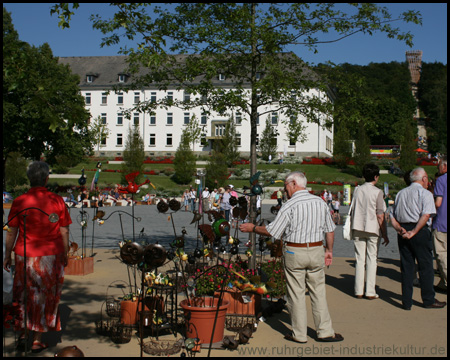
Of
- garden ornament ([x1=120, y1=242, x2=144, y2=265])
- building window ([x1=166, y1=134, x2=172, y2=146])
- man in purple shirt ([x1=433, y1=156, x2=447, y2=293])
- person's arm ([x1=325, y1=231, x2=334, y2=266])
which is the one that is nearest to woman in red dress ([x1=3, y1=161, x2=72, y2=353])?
garden ornament ([x1=120, y1=242, x2=144, y2=265])

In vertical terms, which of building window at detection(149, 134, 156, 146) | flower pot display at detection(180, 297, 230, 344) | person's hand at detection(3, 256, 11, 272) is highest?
building window at detection(149, 134, 156, 146)

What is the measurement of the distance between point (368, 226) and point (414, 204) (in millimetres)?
724

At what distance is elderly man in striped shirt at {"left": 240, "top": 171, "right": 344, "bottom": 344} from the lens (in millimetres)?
5457

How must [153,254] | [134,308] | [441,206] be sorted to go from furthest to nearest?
1. [441,206]
2. [134,308]
3. [153,254]

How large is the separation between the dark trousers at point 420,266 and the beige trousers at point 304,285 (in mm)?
1929

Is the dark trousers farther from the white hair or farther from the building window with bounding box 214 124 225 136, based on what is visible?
the building window with bounding box 214 124 225 136

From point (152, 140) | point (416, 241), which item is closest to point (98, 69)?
point (152, 140)

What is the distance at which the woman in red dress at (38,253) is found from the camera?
5102 mm

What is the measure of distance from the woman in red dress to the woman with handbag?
4.24m

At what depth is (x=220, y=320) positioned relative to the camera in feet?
18.0

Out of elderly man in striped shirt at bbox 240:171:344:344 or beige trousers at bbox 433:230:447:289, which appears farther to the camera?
beige trousers at bbox 433:230:447:289

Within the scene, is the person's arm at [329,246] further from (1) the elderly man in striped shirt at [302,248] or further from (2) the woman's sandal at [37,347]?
(2) the woman's sandal at [37,347]

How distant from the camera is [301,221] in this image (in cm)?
545

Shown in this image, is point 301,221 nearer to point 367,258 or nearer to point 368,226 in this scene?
point 368,226
